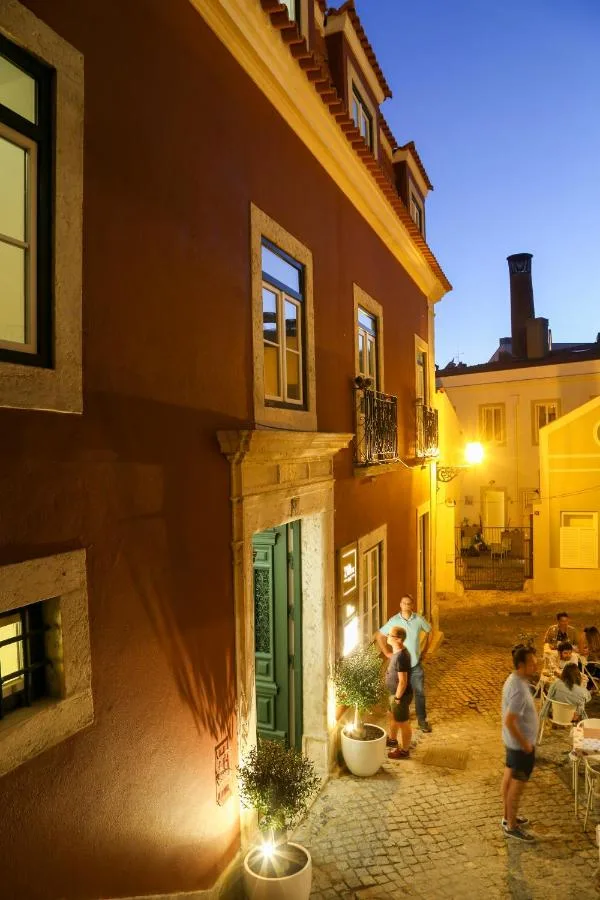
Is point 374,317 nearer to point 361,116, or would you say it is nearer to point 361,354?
point 361,354

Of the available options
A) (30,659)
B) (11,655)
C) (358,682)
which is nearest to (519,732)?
(358,682)

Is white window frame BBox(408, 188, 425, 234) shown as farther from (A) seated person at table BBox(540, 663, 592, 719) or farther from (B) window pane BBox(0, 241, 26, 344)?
(B) window pane BBox(0, 241, 26, 344)

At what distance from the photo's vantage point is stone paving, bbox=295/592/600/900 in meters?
5.13

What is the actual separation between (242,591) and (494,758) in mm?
4381

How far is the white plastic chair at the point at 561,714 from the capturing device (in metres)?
7.74

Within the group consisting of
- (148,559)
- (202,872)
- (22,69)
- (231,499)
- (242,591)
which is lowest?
(202,872)

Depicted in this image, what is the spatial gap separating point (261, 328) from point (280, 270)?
103 centimetres

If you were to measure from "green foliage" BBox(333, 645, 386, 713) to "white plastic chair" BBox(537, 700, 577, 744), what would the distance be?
7.62 feet

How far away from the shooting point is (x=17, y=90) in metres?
3.09

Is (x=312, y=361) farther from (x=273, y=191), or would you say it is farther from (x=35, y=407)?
(x=35, y=407)

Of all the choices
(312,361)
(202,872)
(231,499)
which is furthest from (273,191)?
(202,872)

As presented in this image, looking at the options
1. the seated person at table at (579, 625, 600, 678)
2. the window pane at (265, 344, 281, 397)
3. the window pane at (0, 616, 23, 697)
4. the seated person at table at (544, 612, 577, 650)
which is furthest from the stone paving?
the window pane at (265, 344, 281, 397)

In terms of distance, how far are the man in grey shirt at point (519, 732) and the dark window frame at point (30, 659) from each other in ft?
13.9

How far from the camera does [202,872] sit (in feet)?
14.4
